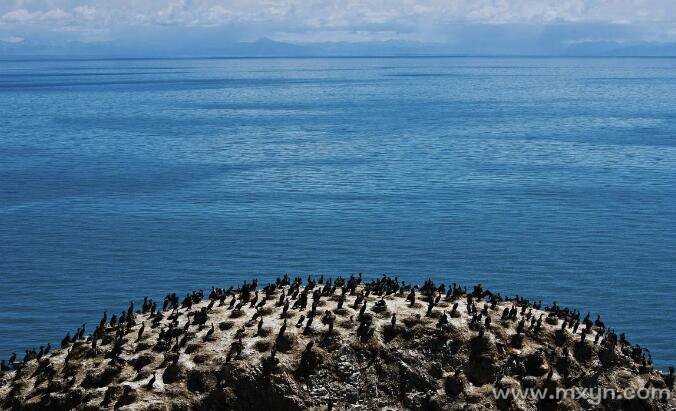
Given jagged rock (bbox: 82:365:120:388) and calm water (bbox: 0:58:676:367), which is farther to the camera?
calm water (bbox: 0:58:676:367)

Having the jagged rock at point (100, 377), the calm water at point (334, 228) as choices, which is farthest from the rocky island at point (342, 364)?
the calm water at point (334, 228)

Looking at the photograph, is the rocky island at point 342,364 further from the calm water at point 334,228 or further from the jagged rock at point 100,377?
the calm water at point 334,228

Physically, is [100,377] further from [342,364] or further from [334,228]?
[334,228]

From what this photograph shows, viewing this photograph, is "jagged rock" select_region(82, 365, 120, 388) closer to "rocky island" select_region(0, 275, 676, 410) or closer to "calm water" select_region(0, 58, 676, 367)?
"rocky island" select_region(0, 275, 676, 410)

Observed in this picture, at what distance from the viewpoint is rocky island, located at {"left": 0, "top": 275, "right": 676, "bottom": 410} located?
47.6m

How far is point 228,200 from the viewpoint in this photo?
461 feet

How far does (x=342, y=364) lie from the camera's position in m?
49.5

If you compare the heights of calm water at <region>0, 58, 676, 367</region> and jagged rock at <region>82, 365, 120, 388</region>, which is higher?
jagged rock at <region>82, 365, 120, 388</region>

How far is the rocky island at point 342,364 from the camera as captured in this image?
47.6 m

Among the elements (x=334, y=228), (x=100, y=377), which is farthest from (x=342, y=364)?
(x=334, y=228)

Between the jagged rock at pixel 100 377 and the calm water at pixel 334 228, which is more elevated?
the jagged rock at pixel 100 377

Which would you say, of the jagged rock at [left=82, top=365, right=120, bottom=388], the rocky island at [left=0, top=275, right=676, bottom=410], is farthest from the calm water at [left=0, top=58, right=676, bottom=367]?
the jagged rock at [left=82, top=365, right=120, bottom=388]

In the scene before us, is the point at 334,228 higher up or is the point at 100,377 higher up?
the point at 100,377

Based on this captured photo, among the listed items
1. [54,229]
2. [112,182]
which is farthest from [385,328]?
[112,182]
